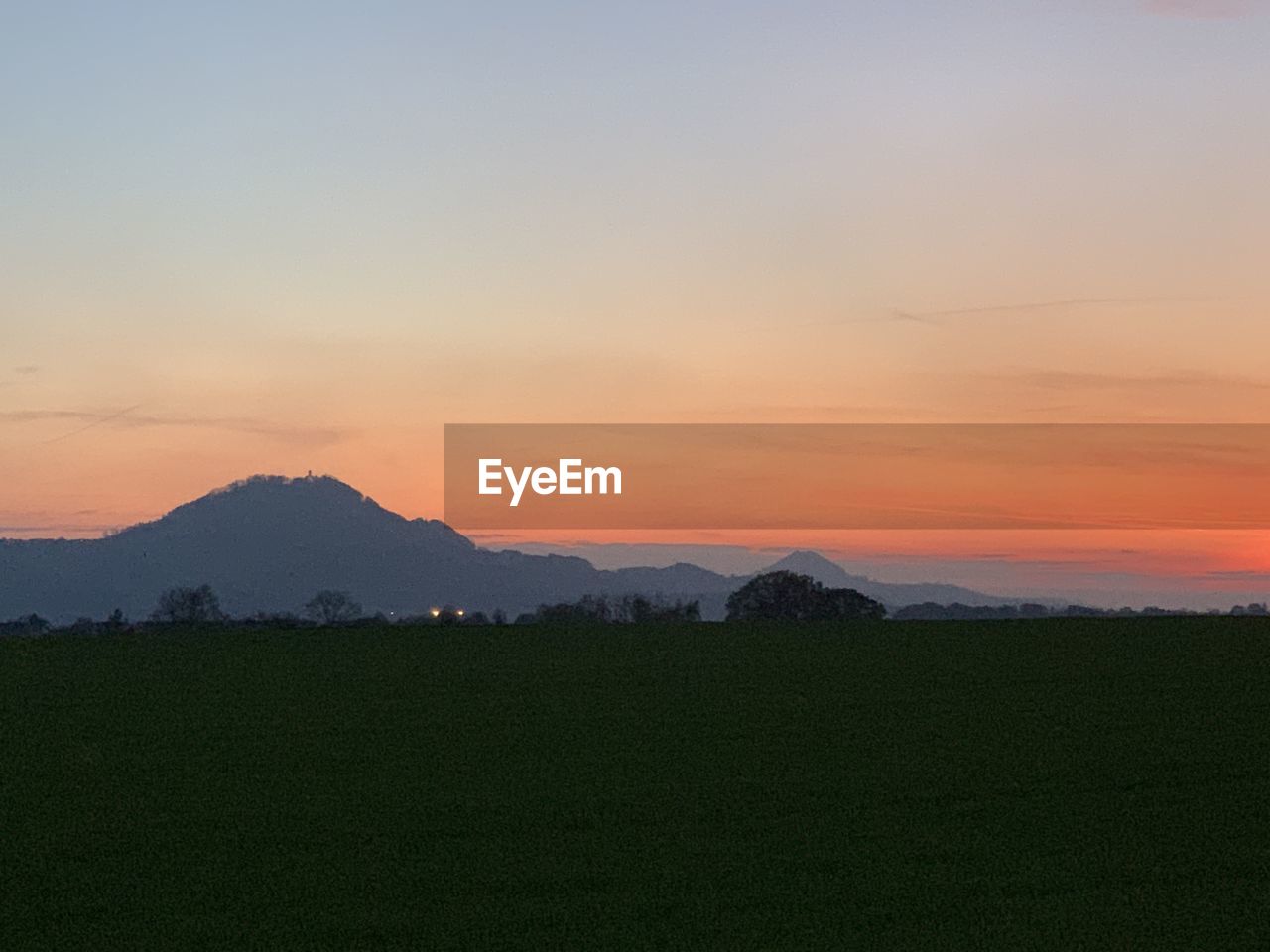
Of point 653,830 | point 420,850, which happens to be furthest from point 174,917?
point 653,830

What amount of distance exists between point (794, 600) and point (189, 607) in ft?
149

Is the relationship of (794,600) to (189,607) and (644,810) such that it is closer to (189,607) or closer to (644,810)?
(189,607)

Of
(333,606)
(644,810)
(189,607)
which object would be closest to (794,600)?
(333,606)

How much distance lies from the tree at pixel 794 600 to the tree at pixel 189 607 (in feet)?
126

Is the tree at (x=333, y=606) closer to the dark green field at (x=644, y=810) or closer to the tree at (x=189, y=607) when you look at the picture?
the tree at (x=189, y=607)

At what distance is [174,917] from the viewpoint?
16.6 m

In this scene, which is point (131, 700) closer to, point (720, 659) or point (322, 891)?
point (720, 659)

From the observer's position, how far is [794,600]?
113562mm

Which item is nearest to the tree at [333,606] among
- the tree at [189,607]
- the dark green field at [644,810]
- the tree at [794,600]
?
the tree at [189,607]

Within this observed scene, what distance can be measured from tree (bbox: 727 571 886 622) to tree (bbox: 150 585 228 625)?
3841 centimetres

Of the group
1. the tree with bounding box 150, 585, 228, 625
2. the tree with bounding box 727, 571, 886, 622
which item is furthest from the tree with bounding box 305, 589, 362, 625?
the tree with bounding box 727, 571, 886, 622

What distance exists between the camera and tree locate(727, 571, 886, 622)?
11025 cm

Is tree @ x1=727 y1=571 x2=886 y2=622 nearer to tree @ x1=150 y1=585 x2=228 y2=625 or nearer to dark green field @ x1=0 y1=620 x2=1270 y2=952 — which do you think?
tree @ x1=150 y1=585 x2=228 y2=625

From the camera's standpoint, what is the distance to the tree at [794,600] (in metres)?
110
